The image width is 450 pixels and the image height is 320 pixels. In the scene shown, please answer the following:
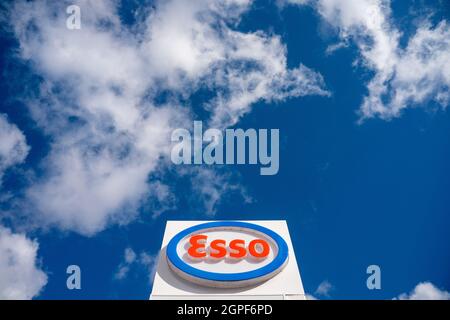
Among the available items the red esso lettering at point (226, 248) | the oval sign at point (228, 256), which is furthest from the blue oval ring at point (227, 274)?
the red esso lettering at point (226, 248)

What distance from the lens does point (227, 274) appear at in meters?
18.4

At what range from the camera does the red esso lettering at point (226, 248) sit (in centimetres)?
1998

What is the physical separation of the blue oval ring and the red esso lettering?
85 cm

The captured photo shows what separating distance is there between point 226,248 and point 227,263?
122 centimetres

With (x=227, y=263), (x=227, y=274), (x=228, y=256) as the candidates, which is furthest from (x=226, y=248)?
(x=227, y=274)

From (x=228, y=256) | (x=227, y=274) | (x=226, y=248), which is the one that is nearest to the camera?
(x=227, y=274)

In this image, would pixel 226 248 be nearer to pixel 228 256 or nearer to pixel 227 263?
pixel 228 256

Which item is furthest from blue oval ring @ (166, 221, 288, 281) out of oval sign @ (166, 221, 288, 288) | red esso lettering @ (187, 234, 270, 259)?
red esso lettering @ (187, 234, 270, 259)

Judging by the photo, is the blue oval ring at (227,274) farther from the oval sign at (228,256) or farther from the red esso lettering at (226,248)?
the red esso lettering at (226,248)
